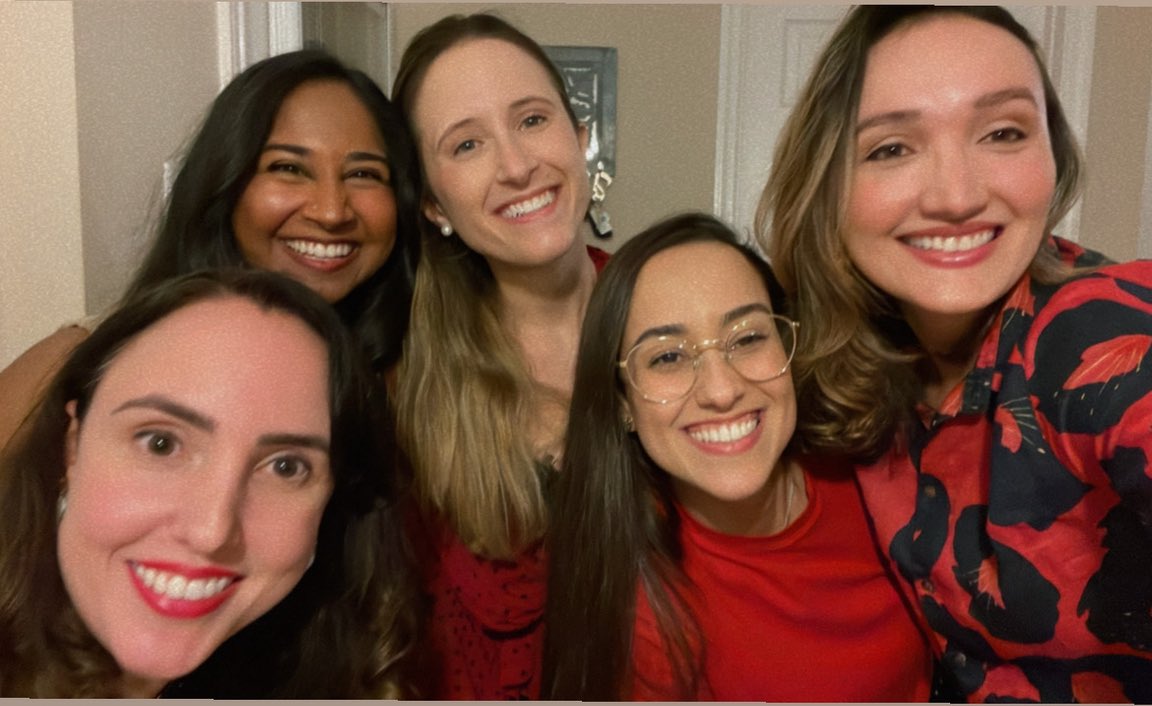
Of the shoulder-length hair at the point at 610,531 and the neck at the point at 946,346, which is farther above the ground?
the neck at the point at 946,346

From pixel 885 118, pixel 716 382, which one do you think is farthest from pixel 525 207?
pixel 885 118

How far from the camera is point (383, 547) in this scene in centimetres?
103

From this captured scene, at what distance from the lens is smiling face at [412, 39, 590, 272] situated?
3.82 ft

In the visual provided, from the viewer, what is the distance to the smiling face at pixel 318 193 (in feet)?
3.60

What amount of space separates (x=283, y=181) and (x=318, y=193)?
0.05m

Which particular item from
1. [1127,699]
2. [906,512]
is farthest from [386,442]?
[1127,699]

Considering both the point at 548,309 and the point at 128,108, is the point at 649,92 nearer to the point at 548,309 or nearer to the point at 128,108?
the point at 548,309

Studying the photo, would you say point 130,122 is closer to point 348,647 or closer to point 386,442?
point 386,442

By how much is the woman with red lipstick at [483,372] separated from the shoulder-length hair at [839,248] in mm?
341

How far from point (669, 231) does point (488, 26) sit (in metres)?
0.42

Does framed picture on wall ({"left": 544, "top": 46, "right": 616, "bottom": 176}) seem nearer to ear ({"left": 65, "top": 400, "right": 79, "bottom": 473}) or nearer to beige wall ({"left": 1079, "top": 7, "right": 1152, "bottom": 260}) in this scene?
beige wall ({"left": 1079, "top": 7, "right": 1152, "bottom": 260})

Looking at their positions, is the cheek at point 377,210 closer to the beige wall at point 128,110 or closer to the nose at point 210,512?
the beige wall at point 128,110

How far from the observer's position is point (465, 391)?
4.08ft

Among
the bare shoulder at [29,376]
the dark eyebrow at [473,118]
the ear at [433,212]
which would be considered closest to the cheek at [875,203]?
the dark eyebrow at [473,118]
